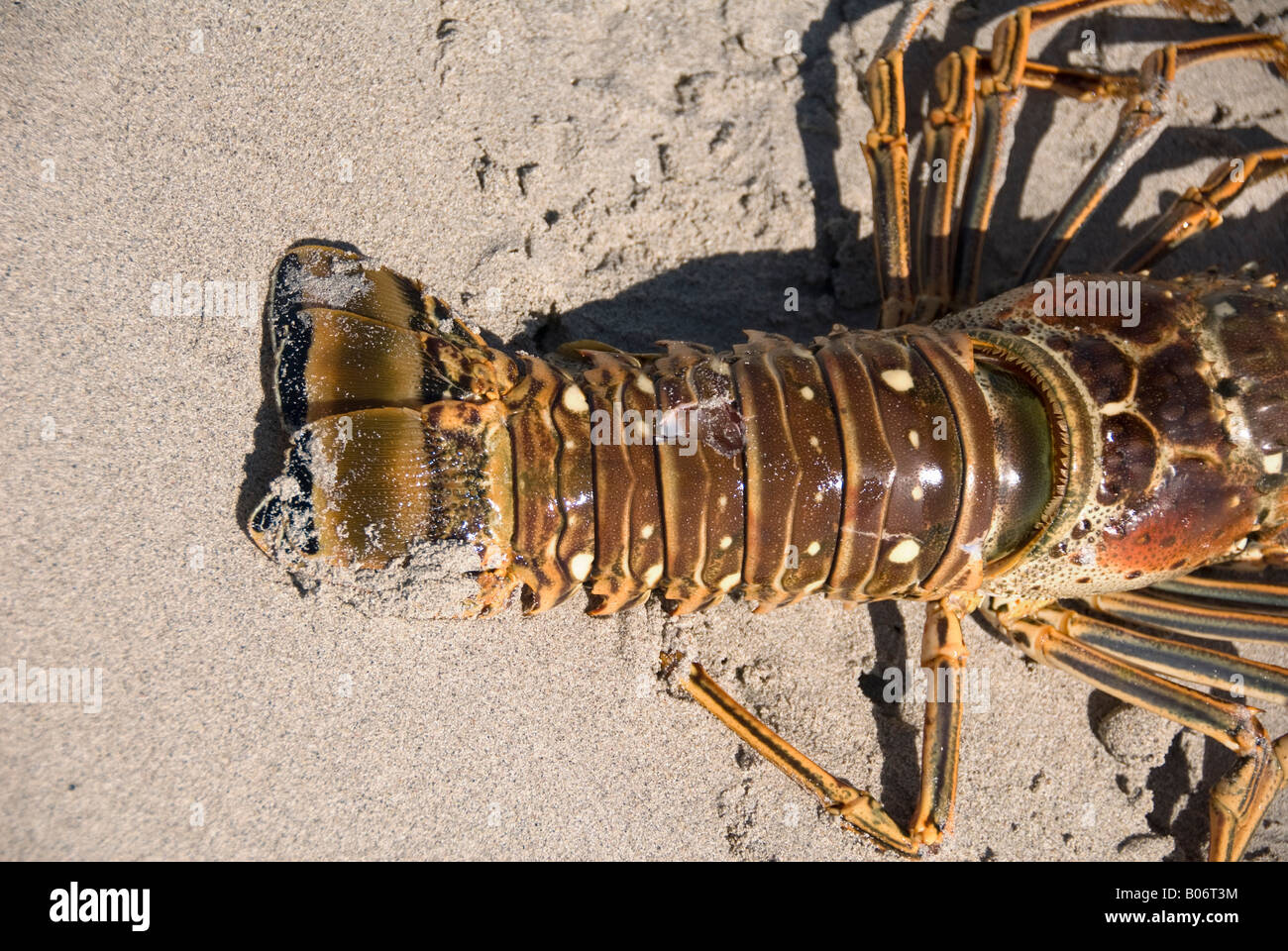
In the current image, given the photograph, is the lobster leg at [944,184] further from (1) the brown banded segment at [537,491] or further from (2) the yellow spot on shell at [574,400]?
(1) the brown banded segment at [537,491]

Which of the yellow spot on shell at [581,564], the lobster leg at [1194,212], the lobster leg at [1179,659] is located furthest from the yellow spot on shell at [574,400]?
the lobster leg at [1194,212]

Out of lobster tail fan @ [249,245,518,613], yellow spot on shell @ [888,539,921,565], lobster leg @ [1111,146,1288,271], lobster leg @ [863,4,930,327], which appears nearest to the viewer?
lobster tail fan @ [249,245,518,613]

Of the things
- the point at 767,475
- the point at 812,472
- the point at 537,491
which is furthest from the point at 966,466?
the point at 537,491

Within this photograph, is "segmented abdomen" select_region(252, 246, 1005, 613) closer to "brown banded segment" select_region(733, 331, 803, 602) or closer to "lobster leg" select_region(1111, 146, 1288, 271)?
"brown banded segment" select_region(733, 331, 803, 602)

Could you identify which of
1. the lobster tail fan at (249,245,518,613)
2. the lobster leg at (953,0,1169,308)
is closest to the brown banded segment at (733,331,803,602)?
the lobster tail fan at (249,245,518,613)

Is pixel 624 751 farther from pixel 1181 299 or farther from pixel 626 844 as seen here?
pixel 1181 299

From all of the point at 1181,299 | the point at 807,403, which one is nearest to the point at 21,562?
the point at 807,403

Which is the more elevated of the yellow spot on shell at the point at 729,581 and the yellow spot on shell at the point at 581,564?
the yellow spot on shell at the point at 581,564

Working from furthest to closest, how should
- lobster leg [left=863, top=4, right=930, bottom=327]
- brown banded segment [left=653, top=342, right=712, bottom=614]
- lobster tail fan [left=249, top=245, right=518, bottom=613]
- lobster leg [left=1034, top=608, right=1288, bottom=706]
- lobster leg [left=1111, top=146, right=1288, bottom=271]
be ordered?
lobster leg [left=1111, top=146, right=1288, bottom=271] → lobster leg [left=863, top=4, right=930, bottom=327] → lobster leg [left=1034, top=608, right=1288, bottom=706] → brown banded segment [left=653, top=342, right=712, bottom=614] → lobster tail fan [left=249, top=245, right=518, bottom=613]
